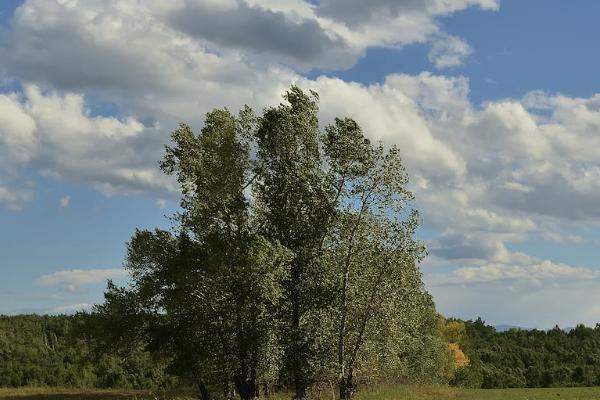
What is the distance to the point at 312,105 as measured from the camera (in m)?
46.9

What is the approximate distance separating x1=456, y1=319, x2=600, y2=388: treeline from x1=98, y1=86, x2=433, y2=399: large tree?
75.8 meters

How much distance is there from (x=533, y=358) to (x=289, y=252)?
111786 mm

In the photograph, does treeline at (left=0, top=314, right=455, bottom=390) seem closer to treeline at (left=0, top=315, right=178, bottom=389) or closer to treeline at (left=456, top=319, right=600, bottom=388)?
treeline at (left=0, top=315, right=178, bottom=389)

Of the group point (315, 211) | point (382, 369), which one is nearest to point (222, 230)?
point (315, 211)

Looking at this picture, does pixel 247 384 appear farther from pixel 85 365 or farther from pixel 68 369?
pixel 68 369

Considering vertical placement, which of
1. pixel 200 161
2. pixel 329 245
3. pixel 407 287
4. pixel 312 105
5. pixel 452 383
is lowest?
pixel 452 383

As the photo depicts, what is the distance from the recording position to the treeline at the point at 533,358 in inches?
4756

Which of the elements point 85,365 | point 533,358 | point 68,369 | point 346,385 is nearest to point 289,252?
point 346,385

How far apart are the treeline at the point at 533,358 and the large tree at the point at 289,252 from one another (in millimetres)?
75849

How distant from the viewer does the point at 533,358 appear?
13800 centimetres

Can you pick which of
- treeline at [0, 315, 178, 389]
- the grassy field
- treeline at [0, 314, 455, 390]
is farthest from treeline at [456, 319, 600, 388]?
treeline at [0, 315, 178, 389]

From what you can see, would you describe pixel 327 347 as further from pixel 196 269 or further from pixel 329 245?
pixel 196 269

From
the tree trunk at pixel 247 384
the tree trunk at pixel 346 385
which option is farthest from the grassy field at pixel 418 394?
the tree trunk at pixel 247 384

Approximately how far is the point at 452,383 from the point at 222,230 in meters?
80.6
